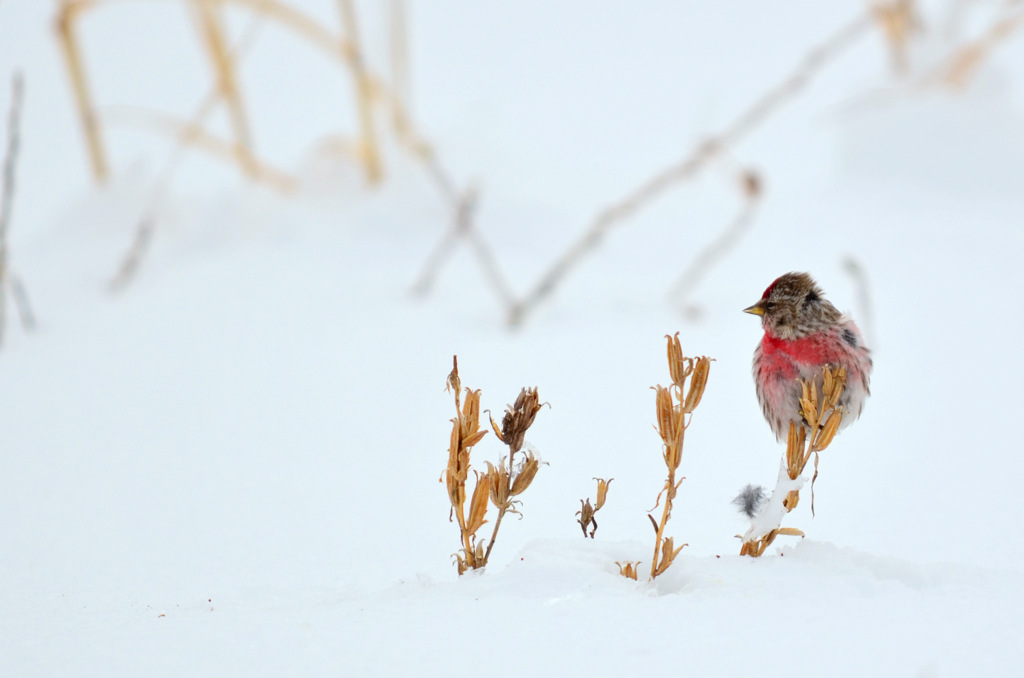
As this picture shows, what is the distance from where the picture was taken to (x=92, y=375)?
1.32m

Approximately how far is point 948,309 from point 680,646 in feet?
4.18

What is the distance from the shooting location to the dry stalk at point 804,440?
0.58 metres

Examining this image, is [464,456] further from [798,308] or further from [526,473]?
[798,308]

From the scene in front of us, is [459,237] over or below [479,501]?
over

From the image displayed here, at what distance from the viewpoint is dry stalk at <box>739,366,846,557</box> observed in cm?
58

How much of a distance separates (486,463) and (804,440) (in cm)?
24

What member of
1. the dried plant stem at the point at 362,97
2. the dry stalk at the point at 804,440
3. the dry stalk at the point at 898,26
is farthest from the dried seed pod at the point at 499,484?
the dry stalk at the point at 898,26

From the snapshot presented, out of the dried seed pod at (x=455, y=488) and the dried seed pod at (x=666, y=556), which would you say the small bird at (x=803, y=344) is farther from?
the dried seed pod at (x=455, y=488)

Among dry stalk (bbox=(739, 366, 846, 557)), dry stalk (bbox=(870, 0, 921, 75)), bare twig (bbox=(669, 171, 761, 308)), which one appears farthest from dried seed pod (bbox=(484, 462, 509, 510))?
dry stalk (bbox=(870, 0, 921, 75))

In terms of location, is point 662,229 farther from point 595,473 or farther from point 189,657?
point 189,657

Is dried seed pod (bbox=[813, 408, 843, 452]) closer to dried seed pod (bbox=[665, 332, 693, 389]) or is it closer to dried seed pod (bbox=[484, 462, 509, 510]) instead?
dried seed pod (bbox=[665, 332, 693, 389])

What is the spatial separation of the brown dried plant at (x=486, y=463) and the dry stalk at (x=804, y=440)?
190mm

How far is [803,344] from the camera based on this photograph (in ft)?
2.05

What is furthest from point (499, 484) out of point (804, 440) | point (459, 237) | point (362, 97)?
point (362, 97)
